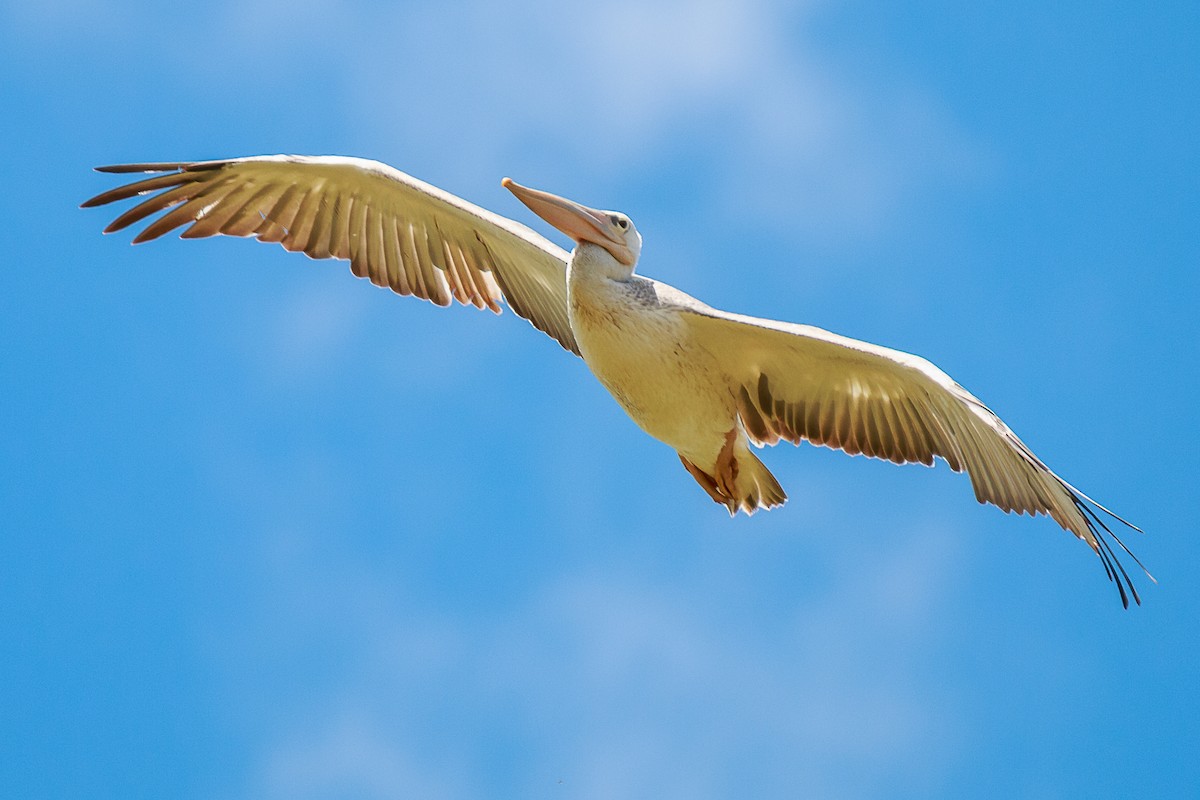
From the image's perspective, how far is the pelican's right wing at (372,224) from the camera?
357 inches

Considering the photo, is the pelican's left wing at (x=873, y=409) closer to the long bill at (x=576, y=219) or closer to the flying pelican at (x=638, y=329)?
the flying pelican at (x=638, y=329)

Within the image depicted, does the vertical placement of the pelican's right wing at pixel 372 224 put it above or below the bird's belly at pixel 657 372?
above

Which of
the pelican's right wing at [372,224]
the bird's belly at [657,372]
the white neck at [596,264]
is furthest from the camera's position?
the pelican's right wing at [372,224]

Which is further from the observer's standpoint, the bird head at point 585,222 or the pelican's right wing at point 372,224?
the pelican's right wing at point 372,224

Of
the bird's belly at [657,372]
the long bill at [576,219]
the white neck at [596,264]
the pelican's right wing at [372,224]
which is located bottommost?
the bird's belly at [657,372]

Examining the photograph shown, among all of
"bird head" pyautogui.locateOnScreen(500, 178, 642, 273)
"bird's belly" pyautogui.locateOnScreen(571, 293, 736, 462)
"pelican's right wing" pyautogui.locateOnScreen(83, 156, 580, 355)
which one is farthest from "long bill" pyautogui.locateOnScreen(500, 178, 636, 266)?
"pelican's right wing" pyautogui.locateOnScreen(83, 156, 580, 355)


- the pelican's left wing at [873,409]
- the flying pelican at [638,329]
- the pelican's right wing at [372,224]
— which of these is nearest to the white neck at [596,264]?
the flying pelican at [638,329]

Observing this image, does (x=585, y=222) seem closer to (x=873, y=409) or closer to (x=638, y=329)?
(x=638, y=329)

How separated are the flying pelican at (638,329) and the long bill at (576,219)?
0.03ft

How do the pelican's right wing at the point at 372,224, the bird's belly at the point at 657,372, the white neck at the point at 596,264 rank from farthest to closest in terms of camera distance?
the pelican's right wing at the point at 372,224 → the white neck at the point at 596,264 → the bird's belly at the point at 657,372

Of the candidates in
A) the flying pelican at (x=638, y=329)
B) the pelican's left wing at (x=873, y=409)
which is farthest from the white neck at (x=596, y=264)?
the pelican's left wing at (x=873, y=409)

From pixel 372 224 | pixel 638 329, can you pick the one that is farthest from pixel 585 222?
pixel 372 224

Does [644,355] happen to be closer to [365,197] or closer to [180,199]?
[365,197]

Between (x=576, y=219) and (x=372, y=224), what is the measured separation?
187cm
